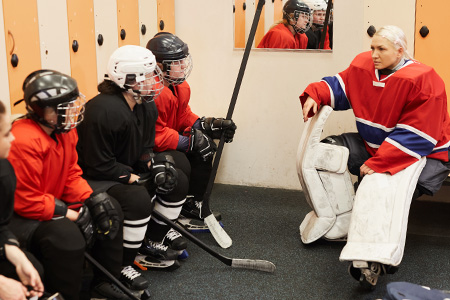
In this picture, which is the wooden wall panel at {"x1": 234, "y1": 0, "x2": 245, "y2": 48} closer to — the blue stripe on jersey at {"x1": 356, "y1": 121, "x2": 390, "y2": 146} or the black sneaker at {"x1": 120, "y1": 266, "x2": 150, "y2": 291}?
the blue stripe on jersey at {"x1": 356, "y1": 121, "x2": 390, "y2": 146}

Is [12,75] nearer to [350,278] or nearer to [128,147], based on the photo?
[128,147]

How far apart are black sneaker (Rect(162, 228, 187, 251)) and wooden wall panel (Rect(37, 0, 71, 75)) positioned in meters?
0.94

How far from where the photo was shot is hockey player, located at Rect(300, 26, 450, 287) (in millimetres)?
2826

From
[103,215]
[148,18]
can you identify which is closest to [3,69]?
[103,215]

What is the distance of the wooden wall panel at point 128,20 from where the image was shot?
3670 mm

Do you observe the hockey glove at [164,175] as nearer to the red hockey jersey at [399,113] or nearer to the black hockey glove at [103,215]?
the black hockey glove at [103,215]

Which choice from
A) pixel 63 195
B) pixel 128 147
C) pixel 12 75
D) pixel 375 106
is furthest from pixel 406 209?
pixel 12 75

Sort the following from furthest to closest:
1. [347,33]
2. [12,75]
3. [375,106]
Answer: [347,33]
[375,106]
[12,75]

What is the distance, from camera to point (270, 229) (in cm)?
359

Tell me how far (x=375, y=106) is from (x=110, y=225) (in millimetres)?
1479

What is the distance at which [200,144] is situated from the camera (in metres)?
3.51

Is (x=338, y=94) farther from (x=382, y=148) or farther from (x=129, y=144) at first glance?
(x=129, y=144)

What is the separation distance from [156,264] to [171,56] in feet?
3.33

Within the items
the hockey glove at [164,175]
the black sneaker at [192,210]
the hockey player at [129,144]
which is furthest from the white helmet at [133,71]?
the black sneaker at [192,210]
